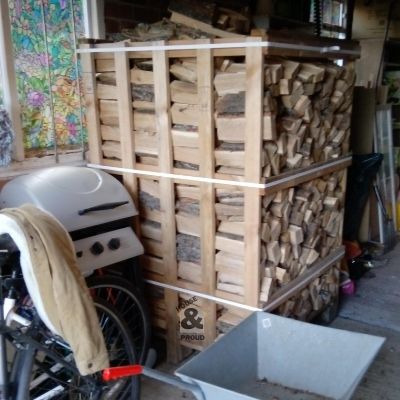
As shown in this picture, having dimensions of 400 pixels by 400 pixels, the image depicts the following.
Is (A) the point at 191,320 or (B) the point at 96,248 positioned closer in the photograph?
(B) the point at 96,248

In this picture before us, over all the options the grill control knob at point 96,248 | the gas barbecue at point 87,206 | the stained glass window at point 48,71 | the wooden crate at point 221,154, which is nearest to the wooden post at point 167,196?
the wooden crate at point 221,154

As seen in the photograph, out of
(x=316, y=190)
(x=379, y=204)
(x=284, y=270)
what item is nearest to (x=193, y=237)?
(x=284, y=270)

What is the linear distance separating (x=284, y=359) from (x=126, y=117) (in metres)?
1.37

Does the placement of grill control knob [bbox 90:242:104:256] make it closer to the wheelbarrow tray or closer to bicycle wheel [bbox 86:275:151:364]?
bicycle wheel [bbox 86:275:151:364]

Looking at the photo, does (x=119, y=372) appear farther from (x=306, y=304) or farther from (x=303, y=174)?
(x=306, y=304)

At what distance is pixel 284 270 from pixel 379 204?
7.08 feet

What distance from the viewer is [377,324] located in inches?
119

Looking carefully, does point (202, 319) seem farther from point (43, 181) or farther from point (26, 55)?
point (26, 55)

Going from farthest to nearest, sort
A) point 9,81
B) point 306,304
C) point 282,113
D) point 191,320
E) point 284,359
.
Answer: point 306,304, point 191,320, point 9,81, point 282,113, point 284,359

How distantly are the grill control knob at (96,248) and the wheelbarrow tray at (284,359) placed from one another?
0.69m

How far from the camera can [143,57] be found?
228 cm

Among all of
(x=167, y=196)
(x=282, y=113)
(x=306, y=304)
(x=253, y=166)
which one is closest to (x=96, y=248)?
(x=167, y=196)

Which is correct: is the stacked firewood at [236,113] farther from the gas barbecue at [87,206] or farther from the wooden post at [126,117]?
the gas barbecue at [87,206]

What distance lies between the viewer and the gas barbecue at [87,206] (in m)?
2.06
